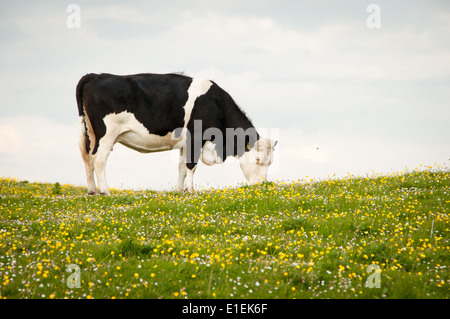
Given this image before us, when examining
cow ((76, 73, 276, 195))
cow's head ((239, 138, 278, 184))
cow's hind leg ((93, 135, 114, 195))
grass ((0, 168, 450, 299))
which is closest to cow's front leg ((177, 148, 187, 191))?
cow ((76, 73, 276, 195))

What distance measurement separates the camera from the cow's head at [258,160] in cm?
1766

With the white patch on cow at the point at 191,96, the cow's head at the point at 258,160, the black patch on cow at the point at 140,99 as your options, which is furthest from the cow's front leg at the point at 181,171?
the cow's head at the point at 258,160

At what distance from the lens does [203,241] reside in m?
8.59

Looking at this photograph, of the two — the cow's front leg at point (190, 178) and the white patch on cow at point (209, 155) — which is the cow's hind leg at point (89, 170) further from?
the white patch on cow at point (209, 155)

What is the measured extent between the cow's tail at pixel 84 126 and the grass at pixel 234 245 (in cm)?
307

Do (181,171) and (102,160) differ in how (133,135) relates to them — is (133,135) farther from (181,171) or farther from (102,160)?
(181,171)

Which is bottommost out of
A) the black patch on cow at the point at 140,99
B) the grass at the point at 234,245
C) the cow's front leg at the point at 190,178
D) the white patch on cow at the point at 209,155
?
the grass at the point at 234,245

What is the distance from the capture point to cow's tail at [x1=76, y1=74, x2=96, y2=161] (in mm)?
15891

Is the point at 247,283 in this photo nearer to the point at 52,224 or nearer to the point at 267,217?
the point at 267,217
